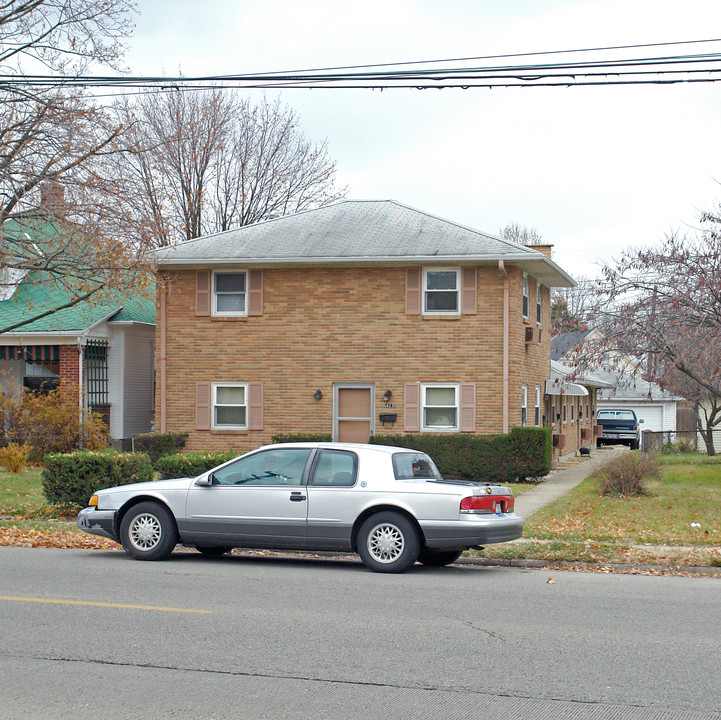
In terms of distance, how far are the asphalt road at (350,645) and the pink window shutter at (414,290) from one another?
14501 millimetres

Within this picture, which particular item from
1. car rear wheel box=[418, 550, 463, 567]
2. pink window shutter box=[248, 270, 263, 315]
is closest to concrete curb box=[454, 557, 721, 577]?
car rear wheel box=[418, 550, 463, 567]

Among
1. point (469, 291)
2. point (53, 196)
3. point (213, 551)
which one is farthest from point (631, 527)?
point (53, 196)

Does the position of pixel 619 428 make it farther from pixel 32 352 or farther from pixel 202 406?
pixel 32 352

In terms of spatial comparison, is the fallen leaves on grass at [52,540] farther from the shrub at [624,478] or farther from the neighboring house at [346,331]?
the neighboring house at [346,331]

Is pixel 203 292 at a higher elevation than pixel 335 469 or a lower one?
higher

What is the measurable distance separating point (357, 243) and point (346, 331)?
2339mm

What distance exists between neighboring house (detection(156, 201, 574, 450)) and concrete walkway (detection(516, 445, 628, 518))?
1842 mm

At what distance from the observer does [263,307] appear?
85.5ft

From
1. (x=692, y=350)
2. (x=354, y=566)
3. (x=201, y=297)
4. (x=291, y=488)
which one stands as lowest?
(x=354, y=566)

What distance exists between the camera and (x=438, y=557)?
1195 centimetres

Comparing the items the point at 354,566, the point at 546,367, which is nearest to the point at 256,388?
the point at 546,367

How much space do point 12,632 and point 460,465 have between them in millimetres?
16563

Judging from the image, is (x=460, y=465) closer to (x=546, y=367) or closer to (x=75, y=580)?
(x=546, y=367)

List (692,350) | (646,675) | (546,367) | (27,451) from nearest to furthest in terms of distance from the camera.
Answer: (646,675)
(692,350)
(27,451)
(546,367)
